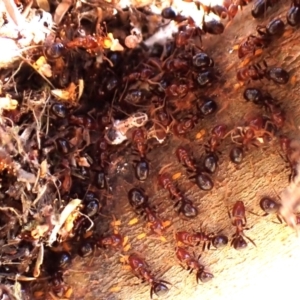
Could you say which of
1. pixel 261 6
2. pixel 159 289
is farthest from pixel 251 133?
pixel 159 289

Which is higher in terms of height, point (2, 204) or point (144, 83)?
point (144, 83)

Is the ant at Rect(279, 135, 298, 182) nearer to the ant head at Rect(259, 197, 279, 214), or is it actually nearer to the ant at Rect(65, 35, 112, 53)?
the ant head at Rect(259, 197, 279, 214)

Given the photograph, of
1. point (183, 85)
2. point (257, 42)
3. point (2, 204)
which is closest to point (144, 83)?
point (183, 85)

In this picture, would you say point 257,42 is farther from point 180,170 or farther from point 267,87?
point 180,170

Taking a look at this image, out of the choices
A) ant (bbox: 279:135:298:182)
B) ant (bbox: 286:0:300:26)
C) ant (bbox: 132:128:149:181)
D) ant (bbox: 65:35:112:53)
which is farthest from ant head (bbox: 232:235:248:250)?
ant (bbox: 65:35:112:53)

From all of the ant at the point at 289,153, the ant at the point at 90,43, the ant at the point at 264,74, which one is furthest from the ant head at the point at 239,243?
the ant at the point at 90,43

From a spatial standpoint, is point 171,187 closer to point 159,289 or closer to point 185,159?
point 185,159

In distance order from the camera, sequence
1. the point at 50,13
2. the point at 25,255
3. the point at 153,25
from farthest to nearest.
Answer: the point at 153,25, the point at 50,13, the point at 25,255
